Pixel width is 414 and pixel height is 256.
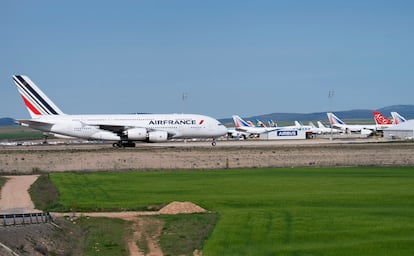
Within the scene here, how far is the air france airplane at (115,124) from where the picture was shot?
3989 inches

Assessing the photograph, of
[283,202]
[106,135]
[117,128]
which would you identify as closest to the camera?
[283,202]

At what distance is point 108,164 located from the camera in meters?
77.2

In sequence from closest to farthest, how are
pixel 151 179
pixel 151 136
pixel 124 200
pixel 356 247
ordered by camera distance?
pixel 356 247 → pixel 124 200 → pixel 151 179 → pixel 151 136

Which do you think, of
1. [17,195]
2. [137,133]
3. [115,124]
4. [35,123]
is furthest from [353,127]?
[17,195]

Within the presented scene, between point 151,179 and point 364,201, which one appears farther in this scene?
point 151,179

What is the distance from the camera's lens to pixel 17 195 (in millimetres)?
49812

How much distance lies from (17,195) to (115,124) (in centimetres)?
5246

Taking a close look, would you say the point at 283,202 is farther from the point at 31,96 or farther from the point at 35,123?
the point at 31,96

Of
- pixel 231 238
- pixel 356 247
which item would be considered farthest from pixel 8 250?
pixel 356 247

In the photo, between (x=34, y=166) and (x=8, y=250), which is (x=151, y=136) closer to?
(x=34, y=166)

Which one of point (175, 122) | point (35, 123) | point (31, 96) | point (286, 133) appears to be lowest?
point (286, 133)

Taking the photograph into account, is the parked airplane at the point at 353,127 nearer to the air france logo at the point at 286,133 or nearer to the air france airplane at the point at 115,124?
the air france logo at the point at 286,133

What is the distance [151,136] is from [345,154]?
2642 centimetres

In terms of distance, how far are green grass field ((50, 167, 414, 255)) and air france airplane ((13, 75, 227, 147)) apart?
34477 millimetres
